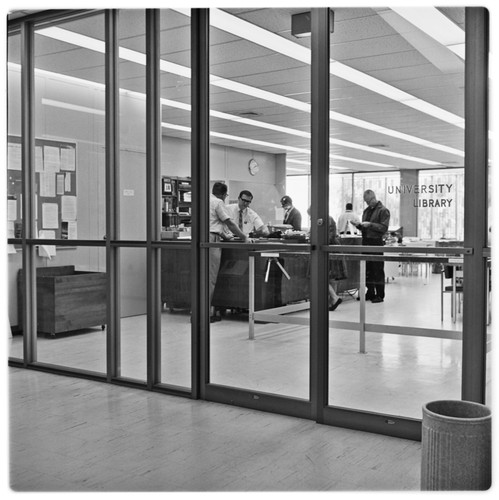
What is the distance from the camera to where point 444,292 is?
156 inches

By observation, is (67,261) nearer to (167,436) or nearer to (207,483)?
(167,436)

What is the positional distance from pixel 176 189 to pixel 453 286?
2.18m

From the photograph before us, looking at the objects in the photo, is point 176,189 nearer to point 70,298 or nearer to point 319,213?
point 319,213

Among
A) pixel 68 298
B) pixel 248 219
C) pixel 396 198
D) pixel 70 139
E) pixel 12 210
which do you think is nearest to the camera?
pixel 396 198

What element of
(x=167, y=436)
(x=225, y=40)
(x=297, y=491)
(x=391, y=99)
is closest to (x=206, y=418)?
(x=167, y=436)

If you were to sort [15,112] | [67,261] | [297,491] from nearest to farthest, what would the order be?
[297,491] < [15,112] < [67,261]

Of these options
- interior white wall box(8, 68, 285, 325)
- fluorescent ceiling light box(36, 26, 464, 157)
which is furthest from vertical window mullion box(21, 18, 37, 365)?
fluorescent ceiling light box(36, 26, 464, 157)

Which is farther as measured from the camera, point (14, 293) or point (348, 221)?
point (14, 293)

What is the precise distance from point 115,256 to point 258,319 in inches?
51.0

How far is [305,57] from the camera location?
428cm

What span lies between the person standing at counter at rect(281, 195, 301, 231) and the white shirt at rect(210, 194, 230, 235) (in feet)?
1.58

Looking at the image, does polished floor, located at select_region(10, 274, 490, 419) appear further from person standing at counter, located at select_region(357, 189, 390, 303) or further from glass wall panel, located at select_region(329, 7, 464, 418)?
person standing at counter, located at select_region(357, 189, 390, 303)

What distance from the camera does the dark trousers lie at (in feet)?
13.6

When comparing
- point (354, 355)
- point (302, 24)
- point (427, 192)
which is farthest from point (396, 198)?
point (302, 24)
